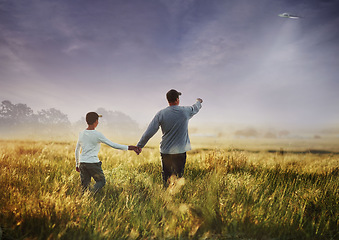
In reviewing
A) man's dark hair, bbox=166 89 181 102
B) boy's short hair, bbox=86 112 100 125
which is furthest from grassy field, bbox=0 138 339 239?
man's dark hair, bbox=166 89 181 102

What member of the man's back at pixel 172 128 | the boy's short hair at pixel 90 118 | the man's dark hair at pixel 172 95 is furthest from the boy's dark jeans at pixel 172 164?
the boy's short hair at pixel 90 118

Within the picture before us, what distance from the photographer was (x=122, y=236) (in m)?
2.93

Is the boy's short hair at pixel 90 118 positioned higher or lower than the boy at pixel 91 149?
higher

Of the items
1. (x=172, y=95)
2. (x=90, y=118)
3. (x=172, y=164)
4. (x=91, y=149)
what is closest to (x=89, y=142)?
(x=91, y=149)

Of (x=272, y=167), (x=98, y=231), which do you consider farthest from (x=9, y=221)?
(x=272, y=167)

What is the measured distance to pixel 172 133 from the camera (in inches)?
200

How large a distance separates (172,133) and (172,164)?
72 centimetres

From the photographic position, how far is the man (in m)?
5.07

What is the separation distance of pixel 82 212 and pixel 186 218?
5.13ft

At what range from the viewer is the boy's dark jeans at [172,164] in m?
5.09

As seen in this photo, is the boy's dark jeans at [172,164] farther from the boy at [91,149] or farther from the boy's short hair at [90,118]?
the boy's short hair at [90,118]

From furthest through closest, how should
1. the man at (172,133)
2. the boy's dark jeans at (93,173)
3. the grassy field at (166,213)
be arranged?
the man at (172,133)
the boy's dark jeans at (93,173)
the grassy field at (166,213)

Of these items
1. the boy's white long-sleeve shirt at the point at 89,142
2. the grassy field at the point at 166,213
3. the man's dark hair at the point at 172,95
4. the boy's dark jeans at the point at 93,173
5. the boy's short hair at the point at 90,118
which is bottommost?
the grassy field at the point at 166,213

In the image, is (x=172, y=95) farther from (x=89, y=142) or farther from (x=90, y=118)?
(x=89, y=142)
